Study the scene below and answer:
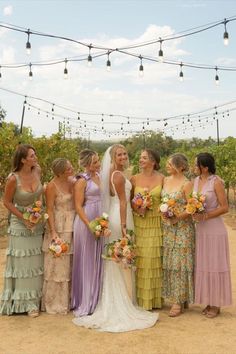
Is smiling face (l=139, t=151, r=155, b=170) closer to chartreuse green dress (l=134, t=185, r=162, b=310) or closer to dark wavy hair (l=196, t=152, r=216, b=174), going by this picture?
chartreuse green dress (l=134, t=185, r=162, b=310)

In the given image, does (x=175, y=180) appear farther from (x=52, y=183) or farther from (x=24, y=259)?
(x=24, y=259)

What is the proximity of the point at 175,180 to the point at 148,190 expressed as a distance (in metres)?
0.36

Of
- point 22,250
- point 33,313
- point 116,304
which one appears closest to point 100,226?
point 116,304

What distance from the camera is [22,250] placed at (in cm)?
501

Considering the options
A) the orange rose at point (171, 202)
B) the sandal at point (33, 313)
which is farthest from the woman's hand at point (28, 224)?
the orange rose at point (171, 202)

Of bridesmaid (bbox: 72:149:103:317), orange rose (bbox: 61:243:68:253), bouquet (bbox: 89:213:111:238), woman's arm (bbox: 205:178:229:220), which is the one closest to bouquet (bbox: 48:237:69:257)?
orange rose (bbox: 61:243:68:253)

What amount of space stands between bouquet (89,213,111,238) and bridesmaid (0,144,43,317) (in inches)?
30.1

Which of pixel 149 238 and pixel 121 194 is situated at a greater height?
pixel 121 194

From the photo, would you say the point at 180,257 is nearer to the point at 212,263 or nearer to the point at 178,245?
the point at 178,245

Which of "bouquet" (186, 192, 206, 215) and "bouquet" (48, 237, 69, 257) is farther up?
"bouquet" (186, 192, 206, 215)

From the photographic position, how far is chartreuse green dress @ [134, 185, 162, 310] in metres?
5.07

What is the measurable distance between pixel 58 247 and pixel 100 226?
0.58 meters

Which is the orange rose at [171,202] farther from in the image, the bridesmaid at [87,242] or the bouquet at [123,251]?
the bridesmaid at [87,242]

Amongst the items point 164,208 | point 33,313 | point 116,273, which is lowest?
point 33,313
